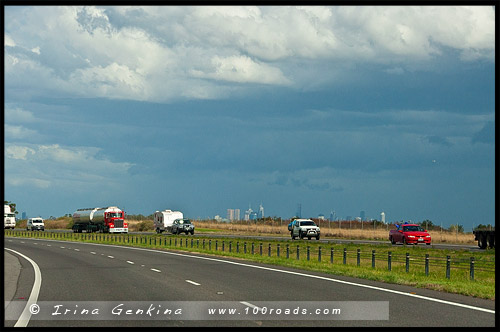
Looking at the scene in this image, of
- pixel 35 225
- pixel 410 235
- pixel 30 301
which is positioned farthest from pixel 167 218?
pixel 30 301

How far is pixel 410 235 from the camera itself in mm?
53031

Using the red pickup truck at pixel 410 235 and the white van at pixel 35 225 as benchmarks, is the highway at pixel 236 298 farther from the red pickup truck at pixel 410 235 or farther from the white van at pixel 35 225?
the white van at pixel 35 225

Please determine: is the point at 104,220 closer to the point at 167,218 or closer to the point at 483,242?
the point at 167,218

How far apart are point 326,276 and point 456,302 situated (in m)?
8.32

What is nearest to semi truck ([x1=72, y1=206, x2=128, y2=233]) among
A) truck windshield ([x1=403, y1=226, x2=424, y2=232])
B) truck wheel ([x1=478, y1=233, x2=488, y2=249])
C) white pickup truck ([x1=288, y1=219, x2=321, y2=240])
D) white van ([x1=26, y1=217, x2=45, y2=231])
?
white van ([x1=26, y1=217, x2=45, y2=231])

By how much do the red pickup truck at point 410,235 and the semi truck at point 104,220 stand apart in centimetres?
4608

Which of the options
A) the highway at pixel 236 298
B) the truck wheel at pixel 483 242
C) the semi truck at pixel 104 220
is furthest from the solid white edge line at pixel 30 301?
the semi truck at pixel 104 220

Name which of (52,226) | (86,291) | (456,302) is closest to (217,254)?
(86,291)

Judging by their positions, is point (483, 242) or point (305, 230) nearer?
point (483, 242)

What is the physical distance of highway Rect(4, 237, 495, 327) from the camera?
13328 millimetres

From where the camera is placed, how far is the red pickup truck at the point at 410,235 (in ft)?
173

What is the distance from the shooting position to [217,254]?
139 feet

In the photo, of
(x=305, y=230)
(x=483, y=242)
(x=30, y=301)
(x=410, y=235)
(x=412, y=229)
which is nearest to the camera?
(x=30, y=301)

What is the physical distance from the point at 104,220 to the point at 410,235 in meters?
49.8
